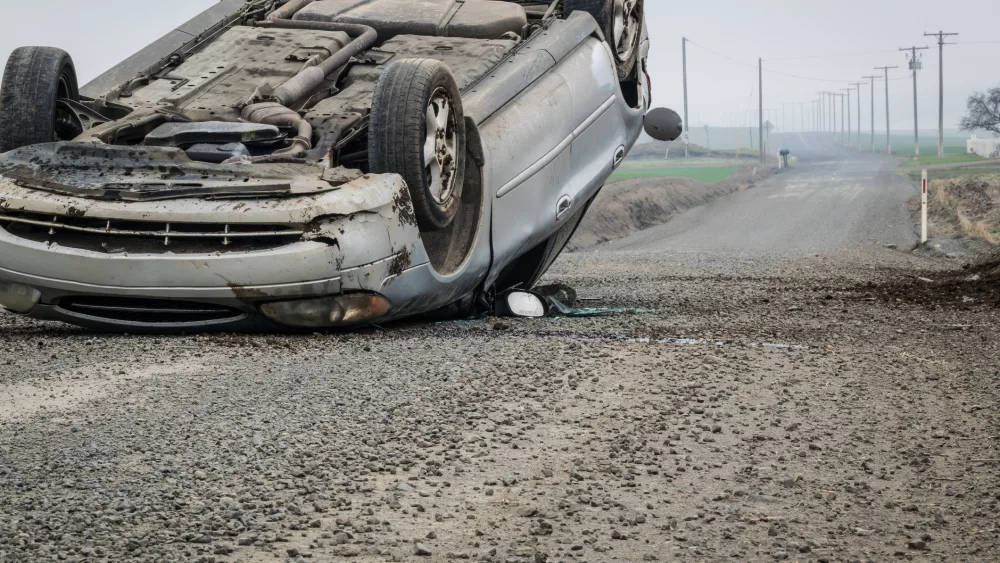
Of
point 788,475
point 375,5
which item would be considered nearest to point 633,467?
point 788,475

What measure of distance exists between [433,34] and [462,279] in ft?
8.56

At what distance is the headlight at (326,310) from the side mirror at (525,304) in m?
1.83

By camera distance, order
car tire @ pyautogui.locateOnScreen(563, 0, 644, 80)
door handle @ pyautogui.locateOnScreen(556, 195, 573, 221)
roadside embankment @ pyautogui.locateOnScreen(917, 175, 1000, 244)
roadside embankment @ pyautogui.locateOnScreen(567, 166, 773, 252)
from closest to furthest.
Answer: door handle @ pyautogui.locateOnScreen(556, 195, 573, 221) < car tire @ pyautogui.locateOnScreen(563, 0, 644, 80) < roadside embankment @ pyautogui.locateOnScreen(917, 175, 1000, 244) < roadside embankment @ pyautogui.locateOnScreen(567, 166, 773, 252)

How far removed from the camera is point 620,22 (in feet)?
34.3

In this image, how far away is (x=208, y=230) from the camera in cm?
658

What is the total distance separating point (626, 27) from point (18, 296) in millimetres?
5708

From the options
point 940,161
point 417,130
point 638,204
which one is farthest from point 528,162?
point 940,161

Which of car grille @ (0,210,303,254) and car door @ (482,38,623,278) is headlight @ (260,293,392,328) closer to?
car grille @ (0,210,303,254)

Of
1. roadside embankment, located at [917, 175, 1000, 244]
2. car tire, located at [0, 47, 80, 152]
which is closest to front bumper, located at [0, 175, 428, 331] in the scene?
car tire, located at [0, 47, 80, 152]

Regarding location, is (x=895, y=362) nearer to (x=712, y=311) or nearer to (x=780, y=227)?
(x=712, y=311)

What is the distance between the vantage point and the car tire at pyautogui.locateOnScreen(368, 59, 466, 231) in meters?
7.02

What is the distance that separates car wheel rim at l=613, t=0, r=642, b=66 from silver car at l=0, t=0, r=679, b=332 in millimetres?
34

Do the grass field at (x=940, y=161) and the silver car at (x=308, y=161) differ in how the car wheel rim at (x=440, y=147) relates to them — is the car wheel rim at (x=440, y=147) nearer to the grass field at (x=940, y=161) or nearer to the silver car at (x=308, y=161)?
the silver car at (x=308, y=161)

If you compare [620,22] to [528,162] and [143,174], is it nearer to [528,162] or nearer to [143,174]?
[528,162]
